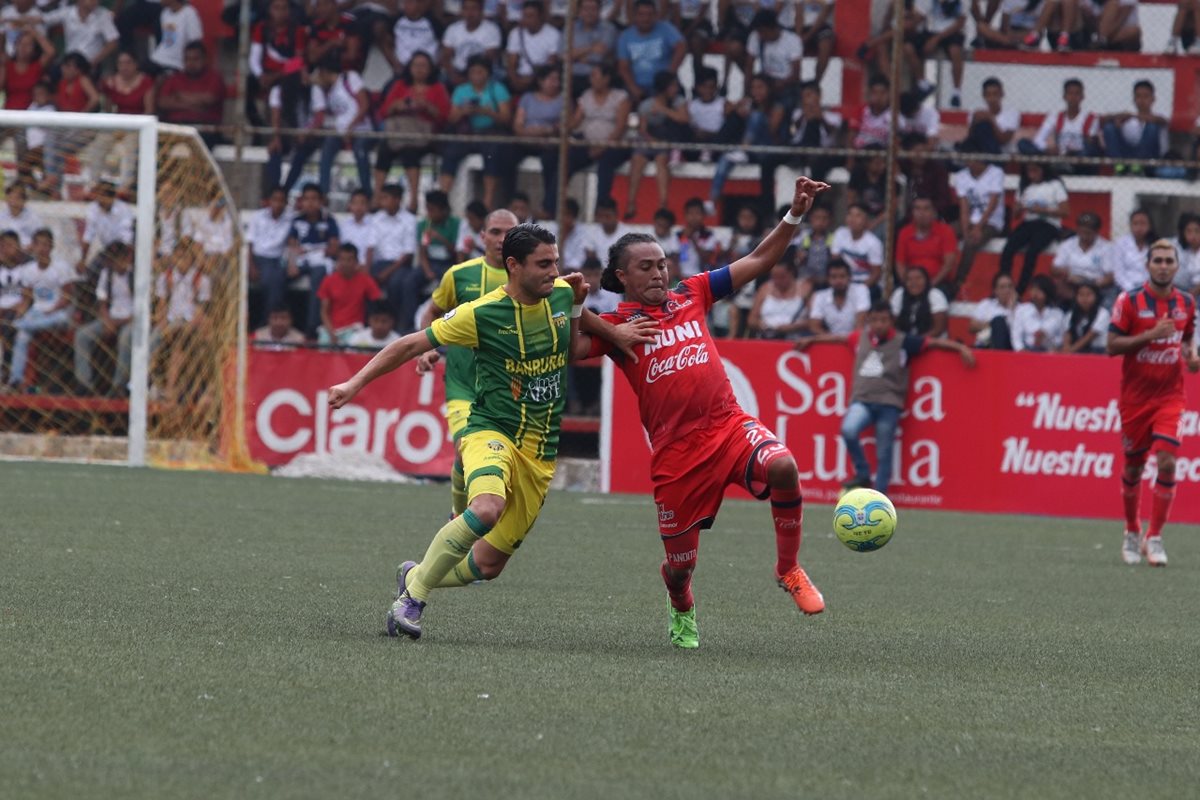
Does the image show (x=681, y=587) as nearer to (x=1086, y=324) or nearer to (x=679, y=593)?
(x=679, y=593)

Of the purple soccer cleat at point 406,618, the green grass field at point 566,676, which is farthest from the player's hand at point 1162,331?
the purple soccer cleat at point 406,618

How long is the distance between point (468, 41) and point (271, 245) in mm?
3092

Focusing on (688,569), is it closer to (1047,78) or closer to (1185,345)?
(1185,345)

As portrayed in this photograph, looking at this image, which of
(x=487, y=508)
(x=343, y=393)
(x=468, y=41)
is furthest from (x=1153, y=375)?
(x=468, y=41)

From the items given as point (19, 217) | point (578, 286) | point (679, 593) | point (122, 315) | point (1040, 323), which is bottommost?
point (679, 593)

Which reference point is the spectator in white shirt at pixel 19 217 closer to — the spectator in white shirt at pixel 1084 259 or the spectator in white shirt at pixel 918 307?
the spectator in white shirt at pixel 918 307

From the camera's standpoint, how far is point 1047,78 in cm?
1950

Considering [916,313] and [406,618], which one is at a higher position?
[916,313]

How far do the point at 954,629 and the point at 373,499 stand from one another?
26.0 feet

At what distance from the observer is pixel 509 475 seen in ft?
24.6

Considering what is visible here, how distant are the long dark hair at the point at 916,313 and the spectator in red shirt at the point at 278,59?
6938mm

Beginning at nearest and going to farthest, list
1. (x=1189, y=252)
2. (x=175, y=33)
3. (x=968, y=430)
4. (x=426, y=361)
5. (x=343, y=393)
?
(x=343, y=393) → (x=426, y=361) → (x=968, y=430) → (x=1189, y=252) → (x=175, y=33)

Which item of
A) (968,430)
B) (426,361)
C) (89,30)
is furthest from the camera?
(89,30)

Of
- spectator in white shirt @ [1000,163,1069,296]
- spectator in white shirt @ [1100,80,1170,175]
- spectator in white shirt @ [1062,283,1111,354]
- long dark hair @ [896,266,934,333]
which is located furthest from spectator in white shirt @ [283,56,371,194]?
spectator in white shirt @ [1100,80,1170,175]
